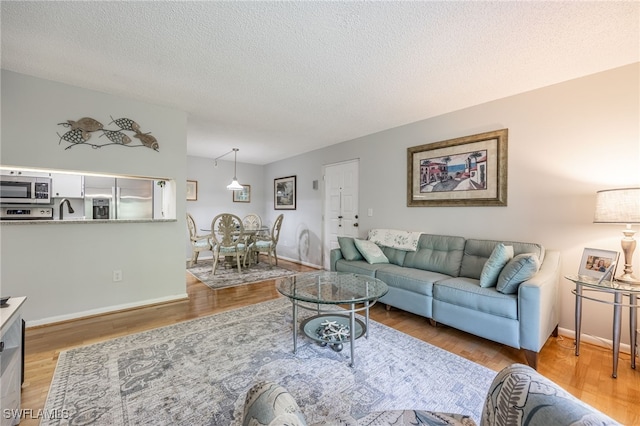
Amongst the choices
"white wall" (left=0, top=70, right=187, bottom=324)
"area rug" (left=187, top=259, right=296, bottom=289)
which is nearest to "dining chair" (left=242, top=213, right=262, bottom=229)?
"area rug" (left=187, top=259, right=296, bottom=289)

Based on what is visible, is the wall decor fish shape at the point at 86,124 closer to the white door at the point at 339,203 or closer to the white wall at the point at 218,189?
the white wall at the point at 218,189

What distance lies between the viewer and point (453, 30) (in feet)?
5.79

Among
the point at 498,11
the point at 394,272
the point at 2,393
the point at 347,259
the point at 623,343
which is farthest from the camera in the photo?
the point at 347,259

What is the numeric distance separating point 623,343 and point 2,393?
4123 mm

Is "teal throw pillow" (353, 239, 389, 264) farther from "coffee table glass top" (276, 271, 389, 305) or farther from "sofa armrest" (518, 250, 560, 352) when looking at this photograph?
"sofa armrest" (518, 250, 560, 352)

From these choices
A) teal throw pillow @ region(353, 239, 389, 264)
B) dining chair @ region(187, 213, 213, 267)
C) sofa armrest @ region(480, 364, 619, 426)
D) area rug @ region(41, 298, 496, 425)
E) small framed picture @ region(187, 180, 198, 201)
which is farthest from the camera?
small framed picture @ region(187, 180, 198, 201)

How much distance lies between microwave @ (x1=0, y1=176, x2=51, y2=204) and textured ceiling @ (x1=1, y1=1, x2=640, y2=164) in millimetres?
1348

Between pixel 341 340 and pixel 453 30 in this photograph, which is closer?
pixel 453 30

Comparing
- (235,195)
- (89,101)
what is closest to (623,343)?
(89,101)

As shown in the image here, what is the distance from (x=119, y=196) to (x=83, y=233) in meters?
1.61

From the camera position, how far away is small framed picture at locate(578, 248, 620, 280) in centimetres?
199

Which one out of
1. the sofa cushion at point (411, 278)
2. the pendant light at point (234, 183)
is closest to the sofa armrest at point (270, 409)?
the sofa cushion at point (411, 278)

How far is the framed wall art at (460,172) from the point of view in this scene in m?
2.85

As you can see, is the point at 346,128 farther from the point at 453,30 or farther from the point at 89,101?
the point at 89,101
